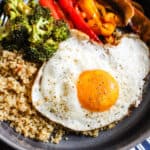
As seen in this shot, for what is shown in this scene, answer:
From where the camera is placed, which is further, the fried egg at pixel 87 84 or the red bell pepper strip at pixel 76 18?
the red bell pepper strip at pixel 76 18

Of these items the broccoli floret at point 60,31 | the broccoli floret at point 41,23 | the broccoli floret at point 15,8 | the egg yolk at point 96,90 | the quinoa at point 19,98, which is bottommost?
the egg yolk at point 96,90

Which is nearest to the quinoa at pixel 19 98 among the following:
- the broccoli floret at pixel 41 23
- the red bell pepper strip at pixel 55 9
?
the broccoli floret at pixel 41 23

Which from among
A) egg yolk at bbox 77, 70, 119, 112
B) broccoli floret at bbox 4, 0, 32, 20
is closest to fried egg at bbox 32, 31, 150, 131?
egg yolk at bbox 77, 70, 119, 112

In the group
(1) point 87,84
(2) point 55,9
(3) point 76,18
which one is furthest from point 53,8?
(1) point 87,84

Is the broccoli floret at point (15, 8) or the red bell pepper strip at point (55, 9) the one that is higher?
the broccoli floret at point (15, 8)

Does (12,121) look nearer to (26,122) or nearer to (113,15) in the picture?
(26,122)

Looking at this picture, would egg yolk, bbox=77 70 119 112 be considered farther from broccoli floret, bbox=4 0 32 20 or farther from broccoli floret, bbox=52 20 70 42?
broccoli floret, bbox=4 0 32 20

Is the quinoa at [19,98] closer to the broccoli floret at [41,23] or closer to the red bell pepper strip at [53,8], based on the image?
the broccoli floret at [41,23]
